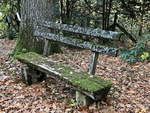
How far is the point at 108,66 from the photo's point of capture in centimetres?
687

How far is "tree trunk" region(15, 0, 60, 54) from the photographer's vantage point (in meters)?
6.69

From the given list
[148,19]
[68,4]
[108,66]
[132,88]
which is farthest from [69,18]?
[132,88]

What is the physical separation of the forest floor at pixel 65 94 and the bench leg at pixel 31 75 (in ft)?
0.40

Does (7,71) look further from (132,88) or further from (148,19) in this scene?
(148,19)

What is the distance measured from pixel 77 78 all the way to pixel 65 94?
745 mm

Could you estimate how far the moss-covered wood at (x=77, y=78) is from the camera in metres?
3.72

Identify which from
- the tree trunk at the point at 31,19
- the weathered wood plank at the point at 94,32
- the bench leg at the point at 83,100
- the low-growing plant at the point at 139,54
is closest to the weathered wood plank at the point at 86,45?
the weathered wood plank at the point at 94,32

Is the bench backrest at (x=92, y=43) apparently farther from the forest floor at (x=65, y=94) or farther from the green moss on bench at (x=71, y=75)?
the forest floor at (x=65, y=94)

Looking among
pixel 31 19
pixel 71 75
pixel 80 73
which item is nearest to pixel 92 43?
pixel 80 73

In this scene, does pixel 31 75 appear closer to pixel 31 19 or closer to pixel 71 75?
pixel 71 75

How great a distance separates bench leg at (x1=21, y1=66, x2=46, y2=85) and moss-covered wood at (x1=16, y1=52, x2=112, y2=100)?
0.75ft

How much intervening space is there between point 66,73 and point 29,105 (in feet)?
3.15

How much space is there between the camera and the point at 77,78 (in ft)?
13.2

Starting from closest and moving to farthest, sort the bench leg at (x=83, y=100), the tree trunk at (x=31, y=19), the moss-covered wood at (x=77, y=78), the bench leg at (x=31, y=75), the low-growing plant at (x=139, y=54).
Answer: the moss-covered wood at (x=77, y=78)
the bench leg at (x=83, y=100)
the bench leg at (x=31, y=75)
the tree trunk at (x=31, y=19)
the low-growing plant at (x=139, y=54)
